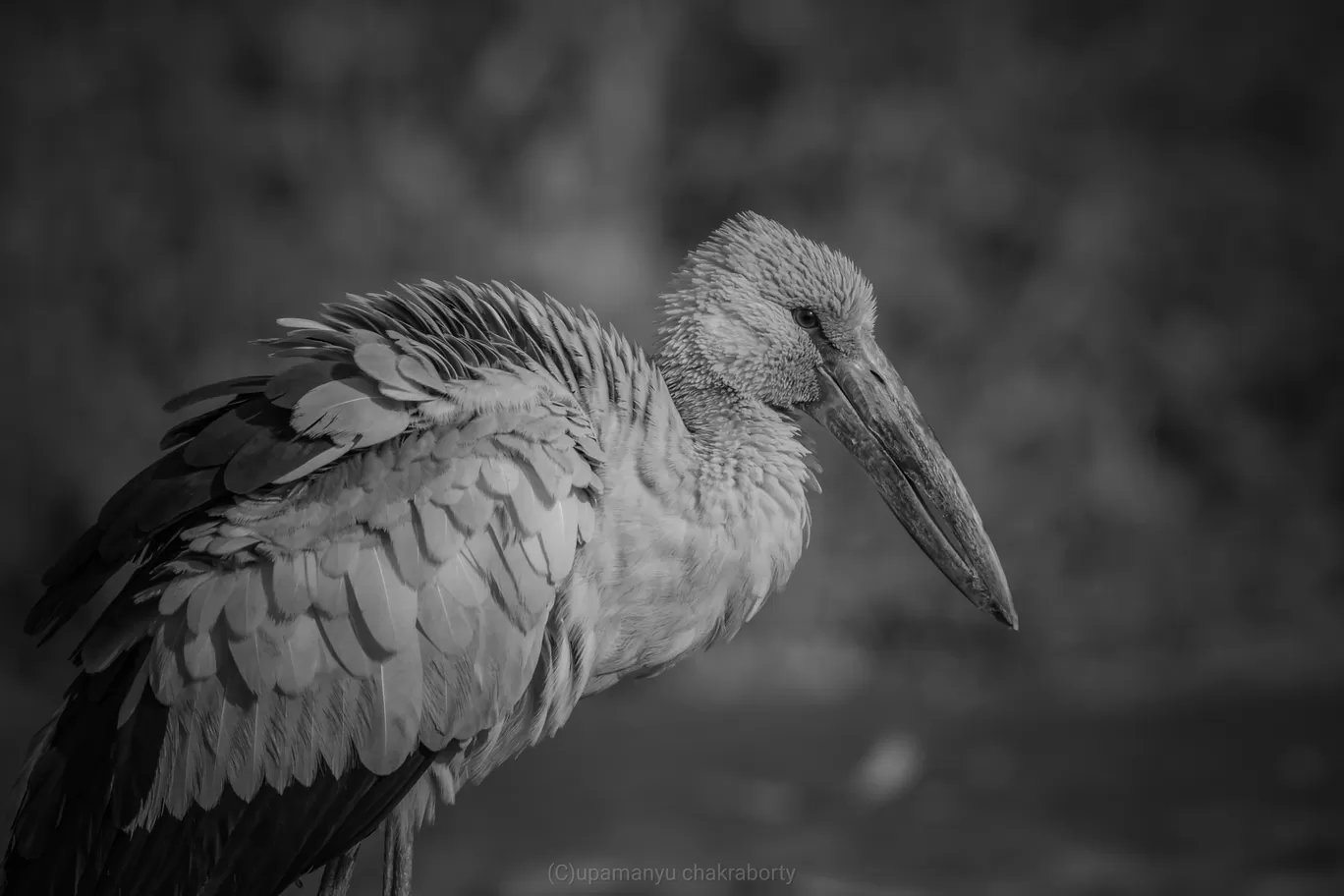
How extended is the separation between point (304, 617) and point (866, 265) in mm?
5878

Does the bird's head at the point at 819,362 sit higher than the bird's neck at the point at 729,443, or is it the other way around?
the bird's head at the point at 819,362

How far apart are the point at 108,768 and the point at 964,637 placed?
5313mm

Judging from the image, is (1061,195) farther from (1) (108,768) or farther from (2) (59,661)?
(1) (108,768)

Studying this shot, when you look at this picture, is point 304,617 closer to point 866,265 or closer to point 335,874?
point 335,874

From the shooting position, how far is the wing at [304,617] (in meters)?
2.72

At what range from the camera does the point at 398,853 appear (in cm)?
315

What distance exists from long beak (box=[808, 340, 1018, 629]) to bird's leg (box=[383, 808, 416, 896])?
1.38 metres

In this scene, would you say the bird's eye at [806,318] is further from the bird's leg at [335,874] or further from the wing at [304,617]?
the bird's leg at [335,874]

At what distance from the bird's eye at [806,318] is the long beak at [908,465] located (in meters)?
0.10

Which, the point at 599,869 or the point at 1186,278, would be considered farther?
the point at 1186,278

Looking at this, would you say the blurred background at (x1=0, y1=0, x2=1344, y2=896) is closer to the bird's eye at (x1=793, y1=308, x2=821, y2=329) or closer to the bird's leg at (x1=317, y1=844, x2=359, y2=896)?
the bird's leg at (x1=317, y1=844, x2=359, y2=896)

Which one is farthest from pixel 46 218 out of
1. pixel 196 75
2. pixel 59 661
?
pixel 59 661

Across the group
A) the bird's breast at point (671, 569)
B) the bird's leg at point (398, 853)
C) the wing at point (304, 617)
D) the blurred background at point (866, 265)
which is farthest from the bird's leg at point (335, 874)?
the blurred background at point (866, 265)

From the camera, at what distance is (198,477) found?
2799 mm
